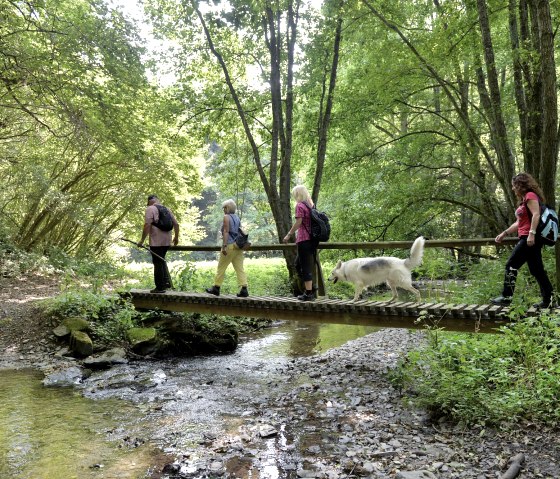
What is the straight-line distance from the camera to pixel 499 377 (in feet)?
15.7

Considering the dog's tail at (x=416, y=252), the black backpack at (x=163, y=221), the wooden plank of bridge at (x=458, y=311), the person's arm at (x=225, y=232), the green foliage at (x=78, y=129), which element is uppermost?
the green foliage at (x=78, y=129)

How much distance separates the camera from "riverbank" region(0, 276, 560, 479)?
12.7 ft

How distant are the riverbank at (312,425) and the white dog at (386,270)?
1389 millimetres

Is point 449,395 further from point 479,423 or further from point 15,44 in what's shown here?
point 15,44

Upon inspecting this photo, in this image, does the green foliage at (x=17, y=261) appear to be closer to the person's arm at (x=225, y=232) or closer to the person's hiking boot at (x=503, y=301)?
the person's arm at (x=225, y=232)

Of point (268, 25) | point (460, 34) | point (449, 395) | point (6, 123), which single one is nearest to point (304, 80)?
point (268, 25)

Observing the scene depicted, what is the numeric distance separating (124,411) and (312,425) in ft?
8.20

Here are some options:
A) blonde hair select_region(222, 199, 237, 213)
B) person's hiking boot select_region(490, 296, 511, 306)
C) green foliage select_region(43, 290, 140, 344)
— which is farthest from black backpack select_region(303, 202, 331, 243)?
green foliage select_region(43, 290, 140, 344)

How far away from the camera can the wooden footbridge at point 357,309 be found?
560 cm

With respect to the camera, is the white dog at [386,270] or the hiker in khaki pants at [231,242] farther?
the hiker in khaki pants at [231,242]

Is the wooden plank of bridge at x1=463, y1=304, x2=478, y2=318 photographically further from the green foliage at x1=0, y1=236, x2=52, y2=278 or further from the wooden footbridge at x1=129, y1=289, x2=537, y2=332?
the green foliage at x1=0, y1=236, x2=52, y2=278

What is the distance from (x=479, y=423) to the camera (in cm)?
431

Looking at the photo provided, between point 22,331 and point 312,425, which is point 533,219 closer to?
point 312,425

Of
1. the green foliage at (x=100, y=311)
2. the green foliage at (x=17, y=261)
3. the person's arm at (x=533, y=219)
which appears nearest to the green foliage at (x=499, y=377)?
the person's arm at (x=533, y=219)
